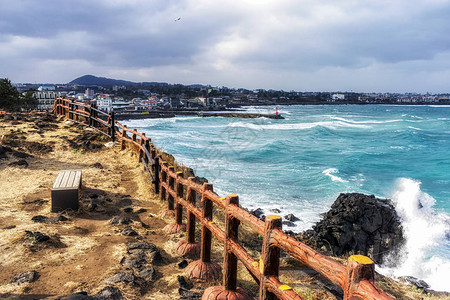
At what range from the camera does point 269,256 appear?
10.2ft

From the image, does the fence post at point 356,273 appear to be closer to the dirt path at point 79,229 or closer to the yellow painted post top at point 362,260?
the yellow painted post top at point 362,260

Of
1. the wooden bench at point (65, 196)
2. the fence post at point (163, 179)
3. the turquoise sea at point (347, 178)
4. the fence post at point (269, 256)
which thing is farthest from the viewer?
the turquoise sea at point (347, 178)

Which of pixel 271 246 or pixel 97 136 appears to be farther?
pixel 97 136

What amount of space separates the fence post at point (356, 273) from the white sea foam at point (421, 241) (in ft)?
40.4

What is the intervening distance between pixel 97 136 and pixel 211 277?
12.2 meters

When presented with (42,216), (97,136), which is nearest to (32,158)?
(97,136)

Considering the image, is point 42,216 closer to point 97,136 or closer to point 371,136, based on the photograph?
point 97,136

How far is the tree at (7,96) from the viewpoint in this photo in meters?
34.8

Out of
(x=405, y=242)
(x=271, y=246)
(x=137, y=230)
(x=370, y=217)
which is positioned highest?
(x=271, y=246)

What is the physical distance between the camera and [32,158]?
11320mm

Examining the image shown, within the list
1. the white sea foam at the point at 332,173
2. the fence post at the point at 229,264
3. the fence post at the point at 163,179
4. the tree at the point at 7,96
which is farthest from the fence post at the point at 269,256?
the tree at the point at 7,96

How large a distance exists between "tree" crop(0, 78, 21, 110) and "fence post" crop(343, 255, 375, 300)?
4067 centimetres

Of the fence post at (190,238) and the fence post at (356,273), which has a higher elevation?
the fence post at (356,273)

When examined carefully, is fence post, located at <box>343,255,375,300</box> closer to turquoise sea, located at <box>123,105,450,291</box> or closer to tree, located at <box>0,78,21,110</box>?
turquoise sea, located at <box>123,105,450,291</box>
